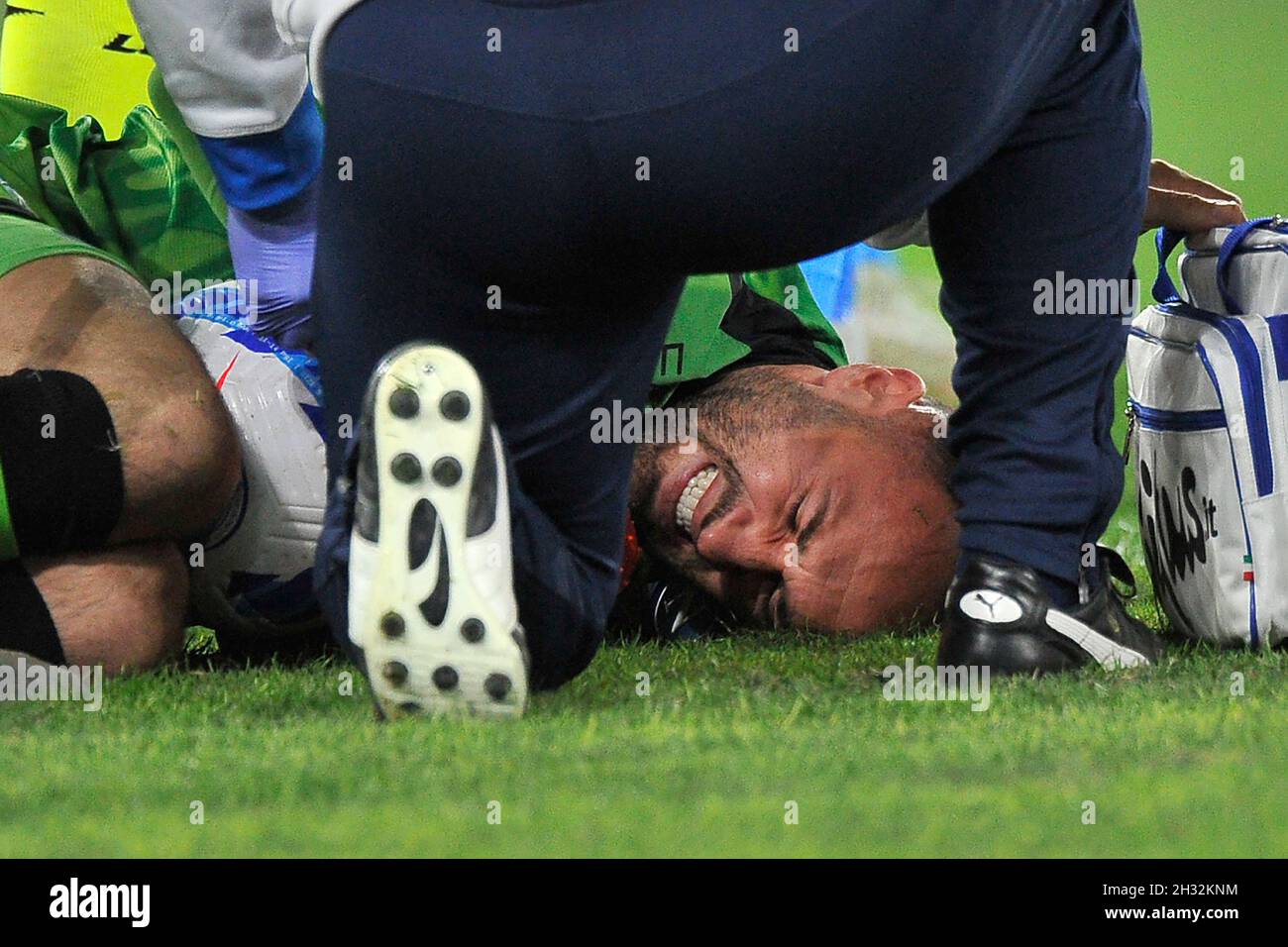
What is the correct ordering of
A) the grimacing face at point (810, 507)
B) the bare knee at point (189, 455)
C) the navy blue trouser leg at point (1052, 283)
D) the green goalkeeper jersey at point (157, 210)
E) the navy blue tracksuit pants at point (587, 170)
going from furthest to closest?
1. the green goalkeeper jersey at point (157, 210)
2. the grimacing face at point (810, 507)
3. the bare knee at point (189, 455)
4. the navy blue trouser leg at point (1052, 283)
5. the navy blue tracksuit pants at point (587, 170)

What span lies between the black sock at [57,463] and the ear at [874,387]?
664 millimetres

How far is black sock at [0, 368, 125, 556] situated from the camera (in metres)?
1.32

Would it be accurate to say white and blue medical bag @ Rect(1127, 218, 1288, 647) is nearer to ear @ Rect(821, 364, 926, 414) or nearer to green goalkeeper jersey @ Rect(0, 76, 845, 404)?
ear @ Rect(821, 364, 926, 414)

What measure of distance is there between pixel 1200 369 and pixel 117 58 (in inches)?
57.1

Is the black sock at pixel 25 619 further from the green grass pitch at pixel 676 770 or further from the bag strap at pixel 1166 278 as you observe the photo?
the bag strap at pixel 1166 278

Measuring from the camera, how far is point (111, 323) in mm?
1438

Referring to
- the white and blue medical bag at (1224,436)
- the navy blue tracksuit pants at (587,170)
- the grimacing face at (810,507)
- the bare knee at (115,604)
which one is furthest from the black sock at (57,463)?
the white and blue medical bag at (1224,436)

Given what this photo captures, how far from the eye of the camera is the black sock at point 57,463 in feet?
4.33

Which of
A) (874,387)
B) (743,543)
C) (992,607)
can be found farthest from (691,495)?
(992,607)

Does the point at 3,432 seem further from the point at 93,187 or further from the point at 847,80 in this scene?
the point at 847,80

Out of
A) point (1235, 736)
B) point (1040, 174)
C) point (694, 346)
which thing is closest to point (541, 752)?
point (1235, 736)

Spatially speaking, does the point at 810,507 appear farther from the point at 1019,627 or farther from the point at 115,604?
the point at 115,604

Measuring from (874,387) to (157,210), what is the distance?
0.73 meters

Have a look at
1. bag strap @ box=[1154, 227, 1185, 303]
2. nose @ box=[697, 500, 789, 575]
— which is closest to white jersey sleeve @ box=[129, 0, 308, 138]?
nose @ box=[697, 500, 789, 575]
